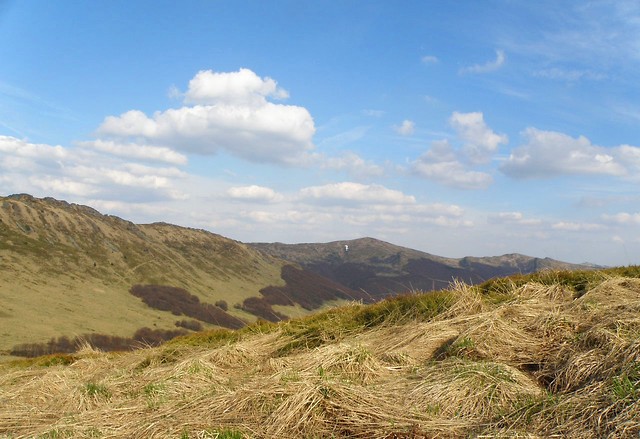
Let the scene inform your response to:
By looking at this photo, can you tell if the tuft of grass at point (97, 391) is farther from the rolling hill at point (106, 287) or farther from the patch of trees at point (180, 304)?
the patch of trees at point (180, 304)

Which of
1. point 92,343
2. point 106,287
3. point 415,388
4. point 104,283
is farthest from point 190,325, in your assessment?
point 415,388

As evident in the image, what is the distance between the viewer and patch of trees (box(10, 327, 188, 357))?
253ft

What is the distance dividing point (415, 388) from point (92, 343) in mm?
95111

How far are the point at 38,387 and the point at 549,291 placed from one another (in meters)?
11.4

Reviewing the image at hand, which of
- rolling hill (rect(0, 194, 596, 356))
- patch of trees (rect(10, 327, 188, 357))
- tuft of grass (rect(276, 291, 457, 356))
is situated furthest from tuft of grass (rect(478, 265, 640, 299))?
patch of trees (rect(10, 327, 188, 357))

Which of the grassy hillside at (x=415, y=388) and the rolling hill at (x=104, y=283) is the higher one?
the grassy hillside at (x=415, y=388)

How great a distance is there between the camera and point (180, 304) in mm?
132750

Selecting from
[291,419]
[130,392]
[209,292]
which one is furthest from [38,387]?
[209,292]

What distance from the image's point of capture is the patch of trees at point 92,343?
3031 inches

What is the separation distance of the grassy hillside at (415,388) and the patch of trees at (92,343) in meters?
66.2

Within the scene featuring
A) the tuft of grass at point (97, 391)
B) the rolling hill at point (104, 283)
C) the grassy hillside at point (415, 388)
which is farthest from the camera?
the rolling hill at point (104, 283)

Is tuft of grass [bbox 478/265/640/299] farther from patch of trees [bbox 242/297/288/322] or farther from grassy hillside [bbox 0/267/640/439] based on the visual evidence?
patch of trees [bbox 242/297/288/322]

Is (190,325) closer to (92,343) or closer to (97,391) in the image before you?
(92,343)

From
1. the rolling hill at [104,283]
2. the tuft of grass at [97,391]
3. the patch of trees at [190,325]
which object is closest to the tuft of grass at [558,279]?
the tuft of grass at [97,391]
